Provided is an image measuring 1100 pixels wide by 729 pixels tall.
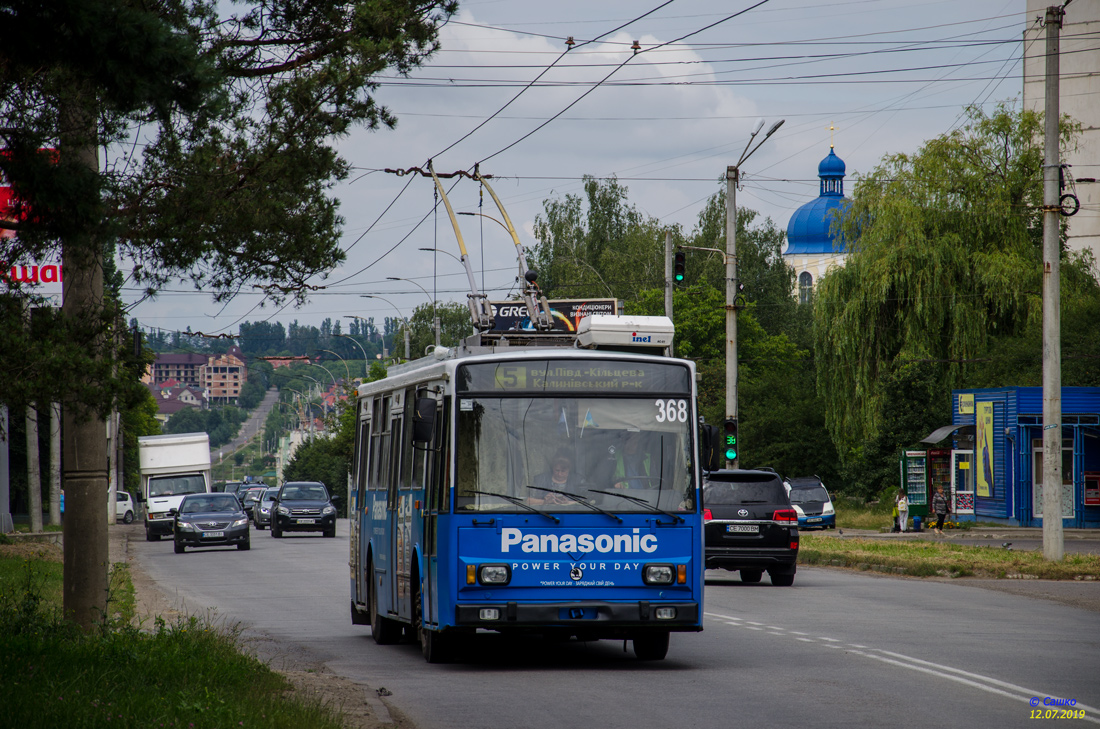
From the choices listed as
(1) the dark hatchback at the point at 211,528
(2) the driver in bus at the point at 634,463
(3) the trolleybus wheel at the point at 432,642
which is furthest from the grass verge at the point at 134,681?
(1) the dark hatchback at the point at 211,528

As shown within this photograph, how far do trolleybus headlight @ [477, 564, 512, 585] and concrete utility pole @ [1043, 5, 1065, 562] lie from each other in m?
16.2

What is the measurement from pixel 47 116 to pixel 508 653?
640 centimetres

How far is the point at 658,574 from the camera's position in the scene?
39.9 ft

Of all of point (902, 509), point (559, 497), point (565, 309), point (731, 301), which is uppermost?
point (565, 309)

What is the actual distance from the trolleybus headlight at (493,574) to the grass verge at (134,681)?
196 centimetres

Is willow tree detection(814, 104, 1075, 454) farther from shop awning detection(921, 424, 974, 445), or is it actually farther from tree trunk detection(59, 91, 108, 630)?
tree trunk detection(59, 91, 108, 630)

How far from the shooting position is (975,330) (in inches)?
1699

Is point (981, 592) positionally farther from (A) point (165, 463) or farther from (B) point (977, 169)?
(A) point (165, 463)

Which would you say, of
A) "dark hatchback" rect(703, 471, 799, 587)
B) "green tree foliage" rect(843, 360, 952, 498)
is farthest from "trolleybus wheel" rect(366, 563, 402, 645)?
"green tree foliage" rect(843, 360, 952, 498)

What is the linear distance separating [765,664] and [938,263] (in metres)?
32.1

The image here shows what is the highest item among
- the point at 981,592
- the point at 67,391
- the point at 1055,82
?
the point at 1055,82

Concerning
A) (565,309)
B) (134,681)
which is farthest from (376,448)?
(565,309)

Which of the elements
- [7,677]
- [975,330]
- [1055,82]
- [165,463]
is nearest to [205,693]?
[7,677]

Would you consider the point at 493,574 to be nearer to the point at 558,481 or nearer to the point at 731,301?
the point at 558,481
